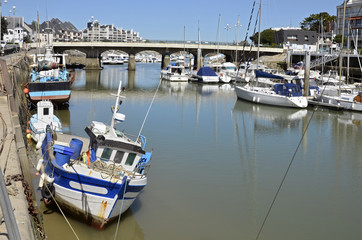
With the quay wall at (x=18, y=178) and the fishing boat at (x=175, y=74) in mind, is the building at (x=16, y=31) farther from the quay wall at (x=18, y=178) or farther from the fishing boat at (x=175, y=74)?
the quay wall at (x=18, y=178)

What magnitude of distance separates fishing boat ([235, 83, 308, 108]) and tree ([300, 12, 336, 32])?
232ft

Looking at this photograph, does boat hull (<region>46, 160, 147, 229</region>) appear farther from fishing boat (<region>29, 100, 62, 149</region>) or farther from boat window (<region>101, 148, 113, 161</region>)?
fishing boat (<region>29, 100, 62, 149</region>)

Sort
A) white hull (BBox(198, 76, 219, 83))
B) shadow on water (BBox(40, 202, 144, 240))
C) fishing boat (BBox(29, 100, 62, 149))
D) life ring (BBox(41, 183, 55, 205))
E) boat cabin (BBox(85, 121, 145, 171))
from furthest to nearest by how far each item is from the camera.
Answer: white hull (BBox(198, 76, 219, 83))
fishing boat (BBox(29, 100, 62, 149))
life ring (BBox(41, 183, 55, 205))
boat cabin (BBox(85, 121, 145, 171))
shadow on water (BBox(40, 202, 144, 240))

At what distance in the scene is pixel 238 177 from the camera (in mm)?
18109

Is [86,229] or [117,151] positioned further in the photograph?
[117,151]

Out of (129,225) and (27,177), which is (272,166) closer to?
(129,225)

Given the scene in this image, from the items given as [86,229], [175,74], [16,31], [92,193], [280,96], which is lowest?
[86,229]

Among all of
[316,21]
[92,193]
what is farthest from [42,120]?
[316,21]

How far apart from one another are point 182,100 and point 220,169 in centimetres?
2437

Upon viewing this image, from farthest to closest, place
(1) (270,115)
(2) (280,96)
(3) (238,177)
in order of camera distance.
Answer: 1. (2) (280,96)
2. (1) (270,115)
3. (3) (238,177)

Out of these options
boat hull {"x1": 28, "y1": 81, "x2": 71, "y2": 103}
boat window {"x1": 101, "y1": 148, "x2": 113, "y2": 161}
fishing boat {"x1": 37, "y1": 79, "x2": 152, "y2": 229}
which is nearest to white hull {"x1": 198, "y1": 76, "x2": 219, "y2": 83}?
boat hull {"x1": 28, "y1": 81, "x2": 71, "y2": 103}

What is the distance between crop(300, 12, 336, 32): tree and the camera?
103 meters

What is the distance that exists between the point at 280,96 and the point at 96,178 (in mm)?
28434

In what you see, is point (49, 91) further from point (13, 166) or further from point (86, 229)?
point (86, 229)
